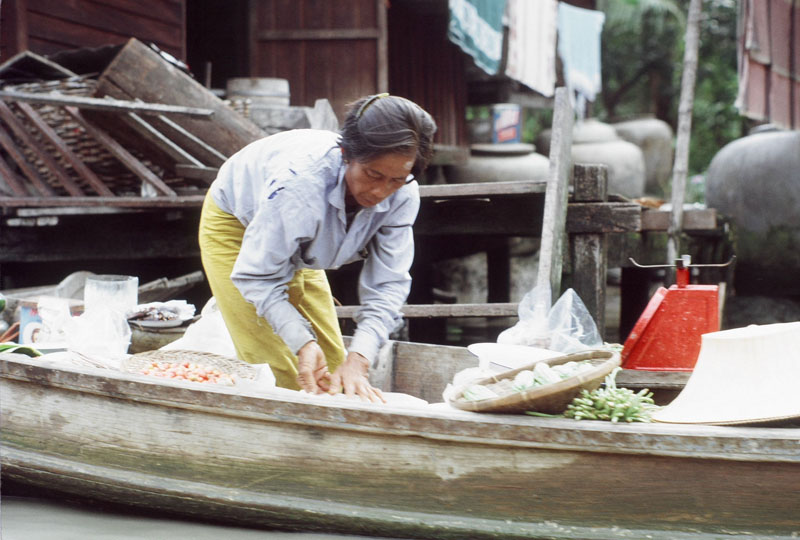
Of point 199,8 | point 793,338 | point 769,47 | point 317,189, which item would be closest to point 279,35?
point 199,8

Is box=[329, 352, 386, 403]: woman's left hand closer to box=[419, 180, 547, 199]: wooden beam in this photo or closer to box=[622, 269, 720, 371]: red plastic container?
box=[622, 269, 720, 371]: red plastic container

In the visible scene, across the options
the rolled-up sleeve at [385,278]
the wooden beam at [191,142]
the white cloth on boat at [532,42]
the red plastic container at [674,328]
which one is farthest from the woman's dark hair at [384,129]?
the white cloth on boat at [532,42]

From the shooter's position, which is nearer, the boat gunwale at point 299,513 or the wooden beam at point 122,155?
the boat gunwale at point 299,513

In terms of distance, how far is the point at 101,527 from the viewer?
2.99 meters

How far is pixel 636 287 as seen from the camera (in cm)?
655

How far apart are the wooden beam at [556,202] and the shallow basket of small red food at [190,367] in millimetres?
1663

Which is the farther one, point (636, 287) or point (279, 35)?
point (279, 35)

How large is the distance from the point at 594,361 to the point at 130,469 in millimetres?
1633

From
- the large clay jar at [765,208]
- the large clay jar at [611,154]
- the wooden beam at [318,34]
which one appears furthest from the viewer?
the large clay jar at [611,154]

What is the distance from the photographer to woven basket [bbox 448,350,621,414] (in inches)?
96.6

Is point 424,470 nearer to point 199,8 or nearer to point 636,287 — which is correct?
point 636,287

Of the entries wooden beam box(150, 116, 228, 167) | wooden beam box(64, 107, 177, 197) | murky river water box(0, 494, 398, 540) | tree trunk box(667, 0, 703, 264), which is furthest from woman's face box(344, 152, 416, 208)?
tree trunk box(667, 0, 703, 264)

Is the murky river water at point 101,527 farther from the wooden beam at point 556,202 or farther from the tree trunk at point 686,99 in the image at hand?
the tree trunk at point 686,99

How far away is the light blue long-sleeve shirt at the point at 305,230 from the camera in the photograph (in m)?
2.58
